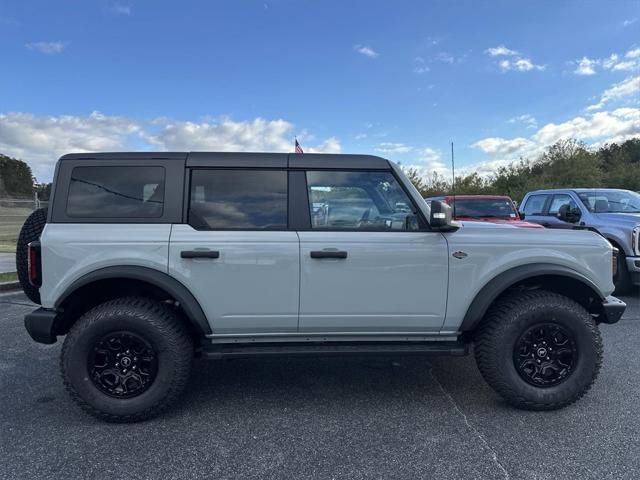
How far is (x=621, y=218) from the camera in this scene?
6.82 metres

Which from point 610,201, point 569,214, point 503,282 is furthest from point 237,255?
point 610,201

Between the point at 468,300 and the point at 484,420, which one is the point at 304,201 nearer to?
the point at 468,300

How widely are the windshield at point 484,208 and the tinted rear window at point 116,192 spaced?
6388mm

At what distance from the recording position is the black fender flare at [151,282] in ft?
9.74

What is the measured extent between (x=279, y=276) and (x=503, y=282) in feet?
5.25

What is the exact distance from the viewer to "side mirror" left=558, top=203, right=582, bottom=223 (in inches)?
303

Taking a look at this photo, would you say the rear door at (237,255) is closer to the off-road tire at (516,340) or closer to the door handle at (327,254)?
the door handle at (327,254)

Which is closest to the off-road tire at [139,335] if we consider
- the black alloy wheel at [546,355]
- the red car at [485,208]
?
the black alloy wheel at [546,355]

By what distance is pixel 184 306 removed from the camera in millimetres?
3004

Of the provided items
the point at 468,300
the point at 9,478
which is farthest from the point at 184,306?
the point at 468,300

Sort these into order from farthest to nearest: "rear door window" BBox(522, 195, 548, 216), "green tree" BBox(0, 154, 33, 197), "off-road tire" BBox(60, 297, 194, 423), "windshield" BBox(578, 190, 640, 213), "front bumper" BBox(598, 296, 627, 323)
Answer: "green tree" BBox(0, 154, 33, 197)
"rear door window" BBox(522, 195, 548, 216)
"windshield" BBox(578, 190, 640, 213)
"front bumper" BBox(598, 296, 627, 323)
"off-road tire" BBox(60, 297, 194, 423)

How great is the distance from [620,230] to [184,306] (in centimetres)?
665

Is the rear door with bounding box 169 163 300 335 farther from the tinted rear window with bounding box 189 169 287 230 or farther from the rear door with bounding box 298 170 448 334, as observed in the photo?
the rear door with bounding box 298 170 448 334

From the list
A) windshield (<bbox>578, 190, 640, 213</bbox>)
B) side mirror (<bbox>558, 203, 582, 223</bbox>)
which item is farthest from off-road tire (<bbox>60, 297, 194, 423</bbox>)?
windshield (<bbox>578, 190, 640, 213</bbox>)
